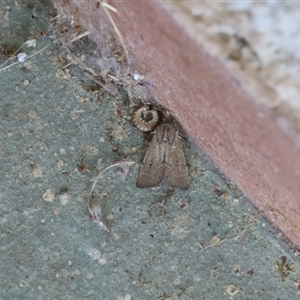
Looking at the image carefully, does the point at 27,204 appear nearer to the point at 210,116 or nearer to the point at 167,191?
the point at 167,191

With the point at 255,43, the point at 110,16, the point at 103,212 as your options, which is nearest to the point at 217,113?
the point at 255,43

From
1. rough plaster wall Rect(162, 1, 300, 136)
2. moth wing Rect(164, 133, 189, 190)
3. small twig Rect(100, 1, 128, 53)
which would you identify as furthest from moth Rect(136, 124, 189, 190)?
rough plaster wall Rect(162, 1, 300, 136)

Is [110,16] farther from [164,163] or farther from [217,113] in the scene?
[164,163]

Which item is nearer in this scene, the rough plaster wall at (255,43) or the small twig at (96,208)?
the rough plaster wall at (255,43)

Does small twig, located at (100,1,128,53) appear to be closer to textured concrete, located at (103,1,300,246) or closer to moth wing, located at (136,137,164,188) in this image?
textured concrete, located at (103,1,300,246)

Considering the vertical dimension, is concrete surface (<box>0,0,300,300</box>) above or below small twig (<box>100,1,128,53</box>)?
below

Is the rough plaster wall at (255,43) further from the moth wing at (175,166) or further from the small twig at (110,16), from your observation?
the moth wing at (175,166)

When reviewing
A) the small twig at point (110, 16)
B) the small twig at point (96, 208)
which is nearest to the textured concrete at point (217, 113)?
the small twig at point (110, 16)
